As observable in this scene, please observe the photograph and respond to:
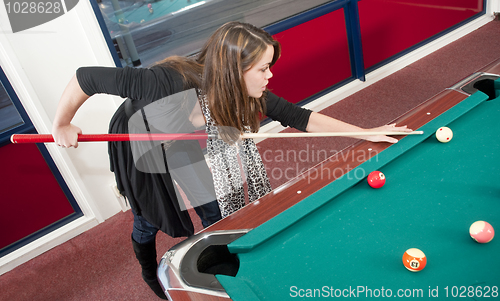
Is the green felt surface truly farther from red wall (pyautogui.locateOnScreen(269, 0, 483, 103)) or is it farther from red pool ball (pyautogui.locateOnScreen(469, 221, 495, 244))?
red wall (pyautogui.locateOnScreen(269, 0, 483, 103))

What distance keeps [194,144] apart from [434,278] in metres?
1.03

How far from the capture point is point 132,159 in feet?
5.08

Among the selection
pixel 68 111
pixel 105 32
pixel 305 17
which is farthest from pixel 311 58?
pixel 68 111

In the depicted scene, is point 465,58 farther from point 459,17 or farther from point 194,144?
point 194,144

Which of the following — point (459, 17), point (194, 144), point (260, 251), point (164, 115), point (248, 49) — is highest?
point (248, 49)

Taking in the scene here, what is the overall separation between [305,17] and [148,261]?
2.03 meters

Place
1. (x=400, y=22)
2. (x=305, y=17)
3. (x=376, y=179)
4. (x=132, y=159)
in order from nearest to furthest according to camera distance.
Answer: (x=376, y=179)
(x=132, y=159)
(x=305, y=17)
(x=400, y=22)

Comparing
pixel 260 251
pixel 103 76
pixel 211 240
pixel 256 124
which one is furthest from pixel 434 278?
pixel 103 76

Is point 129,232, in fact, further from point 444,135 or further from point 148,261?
point 444,135

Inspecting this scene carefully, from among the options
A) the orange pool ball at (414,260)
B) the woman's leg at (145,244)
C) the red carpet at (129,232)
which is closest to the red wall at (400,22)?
the red carpet at (129,232)

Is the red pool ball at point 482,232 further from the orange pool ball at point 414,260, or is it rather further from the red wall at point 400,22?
the red wall at point 400,22

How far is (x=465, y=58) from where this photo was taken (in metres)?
3.43

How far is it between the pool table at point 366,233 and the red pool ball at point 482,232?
0.02 metres

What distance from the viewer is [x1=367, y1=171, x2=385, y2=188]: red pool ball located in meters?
1.21
